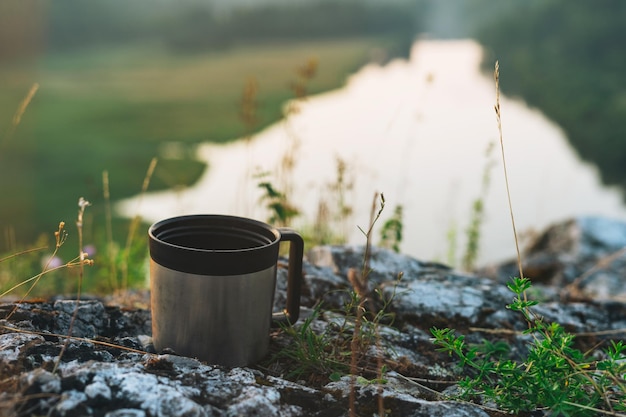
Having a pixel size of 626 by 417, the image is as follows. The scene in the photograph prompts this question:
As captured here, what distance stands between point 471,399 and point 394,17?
42.9 metres

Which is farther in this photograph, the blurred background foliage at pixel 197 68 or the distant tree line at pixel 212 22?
the distant tree line at pixel 212 22

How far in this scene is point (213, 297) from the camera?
6.90ft

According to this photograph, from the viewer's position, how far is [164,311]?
7.18ft

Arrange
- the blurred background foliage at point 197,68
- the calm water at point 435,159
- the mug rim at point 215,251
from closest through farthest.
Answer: the mug rim at point 215,251, the calm water at point 435,159, the blurred background foliage at point 197,68

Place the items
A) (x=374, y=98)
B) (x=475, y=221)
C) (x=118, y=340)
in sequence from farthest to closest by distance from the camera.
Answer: (x=374, y=98), (x=475, y=221), (x=118, y=340)

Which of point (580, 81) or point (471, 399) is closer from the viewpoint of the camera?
point (471, 399)

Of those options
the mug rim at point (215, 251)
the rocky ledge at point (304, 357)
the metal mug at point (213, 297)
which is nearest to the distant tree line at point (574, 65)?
the rocky ledge at point (304, 357)

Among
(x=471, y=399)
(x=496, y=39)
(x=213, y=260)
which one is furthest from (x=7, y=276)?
(x=496, y=39)

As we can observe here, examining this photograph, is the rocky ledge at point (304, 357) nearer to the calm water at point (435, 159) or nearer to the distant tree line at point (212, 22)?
the calm water at point (435, 159)

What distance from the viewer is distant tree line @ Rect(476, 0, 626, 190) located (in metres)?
24.7

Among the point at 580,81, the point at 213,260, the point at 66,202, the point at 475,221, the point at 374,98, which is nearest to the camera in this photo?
the point at 213,260

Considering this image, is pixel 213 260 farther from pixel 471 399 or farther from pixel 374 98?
pixel 374 98

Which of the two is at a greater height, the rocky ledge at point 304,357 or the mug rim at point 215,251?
the mug rim at point 215,251

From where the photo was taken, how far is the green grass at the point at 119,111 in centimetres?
1762
